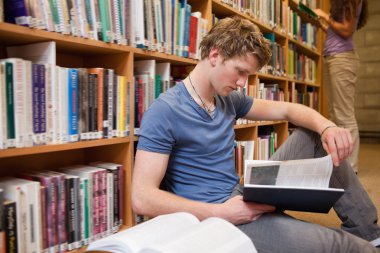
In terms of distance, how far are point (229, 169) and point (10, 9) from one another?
0.83 meters

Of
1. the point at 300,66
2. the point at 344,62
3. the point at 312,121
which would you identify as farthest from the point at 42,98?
the point at 300,66

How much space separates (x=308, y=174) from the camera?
102 cm

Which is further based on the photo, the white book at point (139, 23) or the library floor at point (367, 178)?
the library floor at point (367, 178)

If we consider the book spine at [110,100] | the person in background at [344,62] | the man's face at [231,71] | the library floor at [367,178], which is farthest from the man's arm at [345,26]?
the book spine at [110,100]

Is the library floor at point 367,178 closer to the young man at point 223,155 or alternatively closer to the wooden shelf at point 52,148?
the young man at point 223,155

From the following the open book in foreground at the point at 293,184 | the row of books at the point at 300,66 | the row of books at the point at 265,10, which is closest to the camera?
the open book in foreground at the point at 293,184

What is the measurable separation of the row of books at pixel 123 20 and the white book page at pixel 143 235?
635mm

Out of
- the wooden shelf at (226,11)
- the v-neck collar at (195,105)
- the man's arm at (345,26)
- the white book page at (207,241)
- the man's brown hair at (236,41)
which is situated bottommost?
the white book page at (207,241)

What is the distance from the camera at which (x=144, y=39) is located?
1.34 meters

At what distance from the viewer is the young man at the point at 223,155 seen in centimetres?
93

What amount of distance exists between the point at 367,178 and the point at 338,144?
1.84m

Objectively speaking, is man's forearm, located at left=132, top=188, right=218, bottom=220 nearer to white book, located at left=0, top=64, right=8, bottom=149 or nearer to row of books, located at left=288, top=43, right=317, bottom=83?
white book, located at left=0, top=64, right=8, bottom=149

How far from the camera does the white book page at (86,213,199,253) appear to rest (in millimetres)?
675

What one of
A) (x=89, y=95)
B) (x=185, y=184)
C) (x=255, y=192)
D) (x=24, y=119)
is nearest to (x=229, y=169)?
(x=185, y=184)
